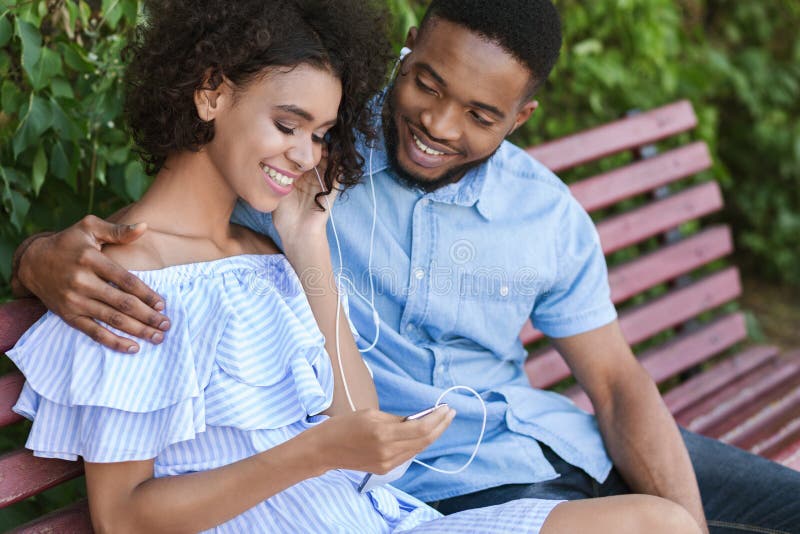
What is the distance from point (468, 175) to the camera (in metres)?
2.54

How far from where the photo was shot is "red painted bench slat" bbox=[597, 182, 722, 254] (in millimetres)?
3561

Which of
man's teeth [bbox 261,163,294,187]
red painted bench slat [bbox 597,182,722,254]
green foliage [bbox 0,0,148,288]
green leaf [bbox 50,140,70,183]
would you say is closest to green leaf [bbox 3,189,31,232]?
green foliage [bbox 0,0,148,288]

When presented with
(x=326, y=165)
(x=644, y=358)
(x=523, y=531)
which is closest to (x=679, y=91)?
(x=644, y=358)

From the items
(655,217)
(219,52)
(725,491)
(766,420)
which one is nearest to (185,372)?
(219,52)

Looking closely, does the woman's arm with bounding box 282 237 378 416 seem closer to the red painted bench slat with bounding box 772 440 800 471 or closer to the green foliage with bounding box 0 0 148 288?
the green foliage with bounding box 0 0 148 288

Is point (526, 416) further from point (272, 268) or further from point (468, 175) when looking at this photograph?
point (272, 268)

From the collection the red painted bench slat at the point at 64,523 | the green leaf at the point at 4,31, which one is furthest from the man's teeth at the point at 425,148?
the red painted bench slat at the point at 64,523

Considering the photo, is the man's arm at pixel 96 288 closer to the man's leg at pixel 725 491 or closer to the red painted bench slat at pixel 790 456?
the man's leg at pixel 725 491

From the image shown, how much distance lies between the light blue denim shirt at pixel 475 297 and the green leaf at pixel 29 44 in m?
0.60

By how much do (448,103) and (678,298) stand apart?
1.77 m

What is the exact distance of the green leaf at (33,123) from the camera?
2.44 meters

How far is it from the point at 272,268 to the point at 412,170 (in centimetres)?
44

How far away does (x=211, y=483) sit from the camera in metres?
1.79

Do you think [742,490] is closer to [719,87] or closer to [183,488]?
[183,488]
